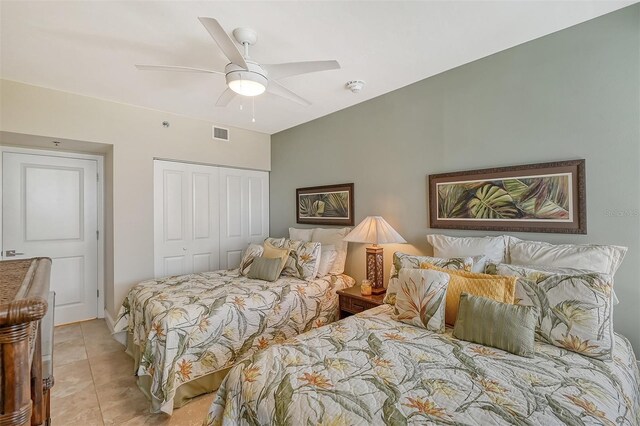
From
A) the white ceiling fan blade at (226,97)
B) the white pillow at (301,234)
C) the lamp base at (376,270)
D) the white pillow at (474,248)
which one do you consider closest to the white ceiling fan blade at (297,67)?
the white ceiling fan blade at (226,97)

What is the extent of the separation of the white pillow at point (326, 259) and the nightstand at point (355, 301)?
38 centimetres

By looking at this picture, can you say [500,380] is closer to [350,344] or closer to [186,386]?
[350,344]

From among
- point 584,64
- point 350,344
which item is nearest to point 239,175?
point 350,344

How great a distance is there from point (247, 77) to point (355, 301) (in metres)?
2.09

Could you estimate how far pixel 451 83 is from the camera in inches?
104

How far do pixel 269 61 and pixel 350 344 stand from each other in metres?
2.17

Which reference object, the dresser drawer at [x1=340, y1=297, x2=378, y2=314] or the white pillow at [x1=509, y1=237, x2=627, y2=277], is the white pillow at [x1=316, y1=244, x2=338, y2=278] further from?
the white pillow at [x1=509, y1=237, x2=627, y2=277]

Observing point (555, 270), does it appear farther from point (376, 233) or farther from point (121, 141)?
point (121, 141)

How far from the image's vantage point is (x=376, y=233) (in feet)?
9.23

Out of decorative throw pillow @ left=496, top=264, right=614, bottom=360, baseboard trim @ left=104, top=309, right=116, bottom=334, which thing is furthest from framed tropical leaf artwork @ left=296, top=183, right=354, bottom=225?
baseboard trim @ left=104, top=309, right=116, bottom=334

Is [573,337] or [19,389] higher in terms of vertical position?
[19,389]

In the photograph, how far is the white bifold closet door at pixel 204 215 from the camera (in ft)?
12.1

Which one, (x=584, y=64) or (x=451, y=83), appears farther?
(x=451, y=83)

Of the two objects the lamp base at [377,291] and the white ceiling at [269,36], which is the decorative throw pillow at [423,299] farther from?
the white ceiling at [269,36]
